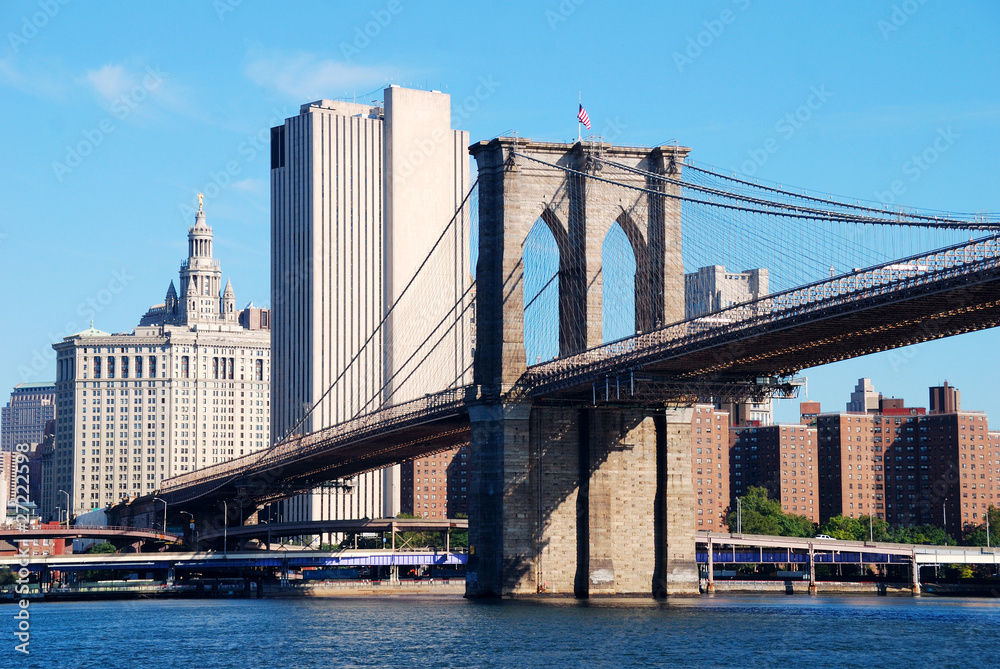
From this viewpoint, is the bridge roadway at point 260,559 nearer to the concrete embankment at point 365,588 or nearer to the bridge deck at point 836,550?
the concrete embankment at point 365,588

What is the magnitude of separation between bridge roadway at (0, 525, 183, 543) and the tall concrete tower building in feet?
135

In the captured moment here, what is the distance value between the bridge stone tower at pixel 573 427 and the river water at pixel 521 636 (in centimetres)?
392

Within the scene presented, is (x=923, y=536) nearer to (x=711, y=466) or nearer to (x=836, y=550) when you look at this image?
(x=711, y=466)

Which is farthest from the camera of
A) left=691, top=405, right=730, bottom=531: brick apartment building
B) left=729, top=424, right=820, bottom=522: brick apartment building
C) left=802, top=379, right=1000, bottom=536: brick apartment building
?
left=729, top=424, right=820, bottom=522: brick apartment building

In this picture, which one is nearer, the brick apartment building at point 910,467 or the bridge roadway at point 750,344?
the bridge roadway at point 750,344

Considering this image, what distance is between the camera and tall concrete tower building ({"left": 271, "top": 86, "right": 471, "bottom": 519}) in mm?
180625

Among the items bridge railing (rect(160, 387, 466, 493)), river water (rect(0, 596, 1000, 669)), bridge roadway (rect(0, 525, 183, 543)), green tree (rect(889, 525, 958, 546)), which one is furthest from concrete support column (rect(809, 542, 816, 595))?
bridge roadway (rect(0, 525, 183, 543))

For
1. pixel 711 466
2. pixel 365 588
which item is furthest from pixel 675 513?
pixel 711 466

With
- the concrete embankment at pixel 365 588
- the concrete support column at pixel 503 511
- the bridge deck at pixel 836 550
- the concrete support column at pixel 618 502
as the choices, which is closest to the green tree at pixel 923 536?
the bridge deck at pixel 836 550

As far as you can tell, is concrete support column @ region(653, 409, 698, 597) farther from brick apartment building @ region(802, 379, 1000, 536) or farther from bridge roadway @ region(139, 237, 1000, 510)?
brick apartment building @ region(802, 379, 1000, 536)

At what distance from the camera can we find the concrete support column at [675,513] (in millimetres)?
85812

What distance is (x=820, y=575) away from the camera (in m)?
147

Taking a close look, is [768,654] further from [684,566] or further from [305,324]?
[305,324]

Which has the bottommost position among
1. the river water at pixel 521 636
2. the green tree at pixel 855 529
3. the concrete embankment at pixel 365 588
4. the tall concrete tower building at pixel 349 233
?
the concrete embankment at pixel 365 588
